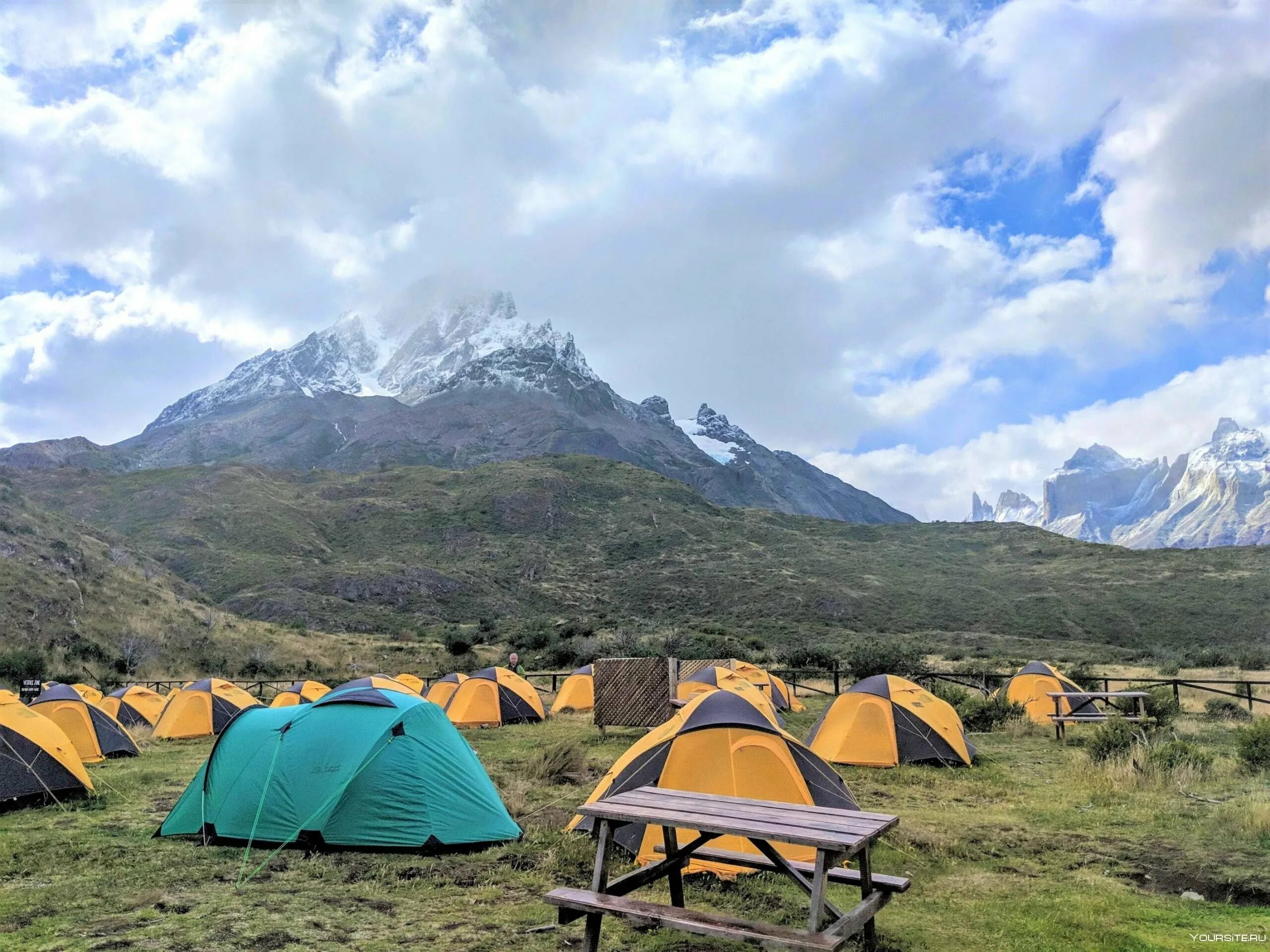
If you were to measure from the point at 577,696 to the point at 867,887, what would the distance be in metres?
17.9

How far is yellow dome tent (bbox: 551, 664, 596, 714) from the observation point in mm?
22406

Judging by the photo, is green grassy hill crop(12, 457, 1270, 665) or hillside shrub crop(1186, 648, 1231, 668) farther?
green grassy hill crop(12, 457, 1270, 665)

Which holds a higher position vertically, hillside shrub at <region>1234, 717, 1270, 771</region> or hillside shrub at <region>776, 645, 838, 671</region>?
hillside shrub at <region>1234, 717, 1270, 771</region>

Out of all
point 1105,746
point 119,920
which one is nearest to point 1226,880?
point 1105,746

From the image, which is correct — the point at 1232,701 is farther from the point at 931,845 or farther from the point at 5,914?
the point at 5,914

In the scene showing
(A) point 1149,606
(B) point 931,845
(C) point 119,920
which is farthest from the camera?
(A) point 1149,606

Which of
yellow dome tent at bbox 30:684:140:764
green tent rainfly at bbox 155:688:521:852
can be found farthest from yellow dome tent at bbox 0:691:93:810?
yellow dome tent at bbox 30:684:140:764

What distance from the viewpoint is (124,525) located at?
69.2 meters

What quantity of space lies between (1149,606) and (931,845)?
54743mm

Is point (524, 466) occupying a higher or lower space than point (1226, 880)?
higher

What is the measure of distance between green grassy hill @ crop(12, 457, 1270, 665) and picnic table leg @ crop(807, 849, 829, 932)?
4365cm

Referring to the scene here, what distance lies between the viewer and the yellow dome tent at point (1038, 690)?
1797 cm

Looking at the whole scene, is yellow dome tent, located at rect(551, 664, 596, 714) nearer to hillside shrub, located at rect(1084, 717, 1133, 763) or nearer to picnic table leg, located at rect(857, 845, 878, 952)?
hillside shrub, located at rect(1084, 717, 1133, 763)

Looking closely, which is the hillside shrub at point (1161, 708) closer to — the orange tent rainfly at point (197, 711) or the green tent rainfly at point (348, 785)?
the green tent rainfly at point (348, 785)
